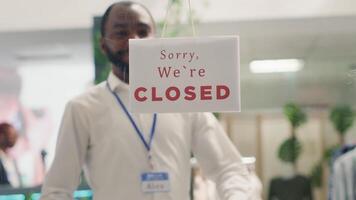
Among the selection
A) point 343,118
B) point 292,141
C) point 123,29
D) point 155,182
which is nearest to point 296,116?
point 292,141

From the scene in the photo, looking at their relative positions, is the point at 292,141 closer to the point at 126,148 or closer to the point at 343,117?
the point at 343,117

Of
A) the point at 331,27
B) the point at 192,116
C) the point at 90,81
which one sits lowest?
the point at 192,116

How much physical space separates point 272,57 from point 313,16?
0.15 meters

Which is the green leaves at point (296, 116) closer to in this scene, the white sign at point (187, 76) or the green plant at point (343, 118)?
the green plant at point (343, 118)

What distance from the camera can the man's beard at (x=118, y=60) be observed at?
2.87 ft

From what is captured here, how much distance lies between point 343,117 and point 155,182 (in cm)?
58

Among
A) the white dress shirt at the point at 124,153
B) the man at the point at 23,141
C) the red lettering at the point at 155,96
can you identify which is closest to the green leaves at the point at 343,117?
Answer: the white dress shirt at the point at 124,153

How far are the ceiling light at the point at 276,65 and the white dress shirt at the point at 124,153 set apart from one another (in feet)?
0.55

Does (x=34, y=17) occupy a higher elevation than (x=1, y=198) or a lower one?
higher

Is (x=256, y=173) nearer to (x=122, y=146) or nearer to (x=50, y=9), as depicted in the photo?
(x=122, y=146)

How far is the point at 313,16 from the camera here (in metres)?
1.23

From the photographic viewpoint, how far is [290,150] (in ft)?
4.93

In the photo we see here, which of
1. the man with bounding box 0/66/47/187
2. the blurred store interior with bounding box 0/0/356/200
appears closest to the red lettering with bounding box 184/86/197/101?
the blurred store interior with bounding box 0/0/356/200

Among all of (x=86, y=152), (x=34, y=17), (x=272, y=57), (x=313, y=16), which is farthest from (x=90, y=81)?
(x=313, y=16)
